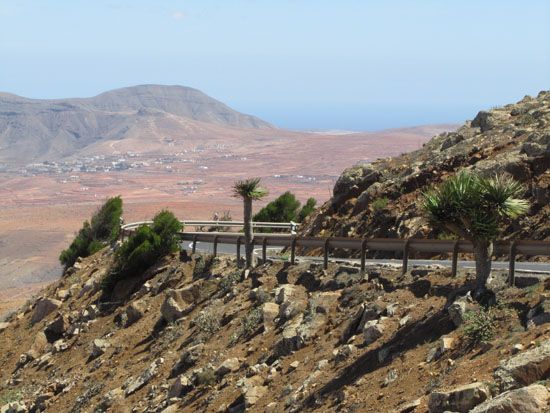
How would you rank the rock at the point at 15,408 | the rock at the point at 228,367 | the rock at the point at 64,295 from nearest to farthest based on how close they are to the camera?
the rock at the point at 228,367
the rock at the point at 15,408
the rock at the point at 64,295

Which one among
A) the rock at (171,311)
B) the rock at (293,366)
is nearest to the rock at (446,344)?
the rock at (293,366)

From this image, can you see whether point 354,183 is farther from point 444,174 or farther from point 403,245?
point 403,245

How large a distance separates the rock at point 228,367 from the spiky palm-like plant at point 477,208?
4.94 metres

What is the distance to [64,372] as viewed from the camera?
24.3 metres

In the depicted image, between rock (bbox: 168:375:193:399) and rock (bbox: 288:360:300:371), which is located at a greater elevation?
rock (bbox: 288:360:300:371)

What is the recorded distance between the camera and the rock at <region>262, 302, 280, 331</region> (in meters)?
19.9

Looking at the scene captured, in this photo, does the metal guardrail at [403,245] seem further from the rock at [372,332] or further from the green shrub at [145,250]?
the rock at [372,332]

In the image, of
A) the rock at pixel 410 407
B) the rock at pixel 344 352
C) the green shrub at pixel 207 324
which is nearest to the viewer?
the rock at pixel 410 407

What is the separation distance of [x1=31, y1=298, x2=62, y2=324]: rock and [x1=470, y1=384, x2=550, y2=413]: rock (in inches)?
895

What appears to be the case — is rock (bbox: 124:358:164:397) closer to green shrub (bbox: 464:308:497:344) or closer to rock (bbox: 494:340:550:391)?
green shrub (bbox: 464:308:497:344)

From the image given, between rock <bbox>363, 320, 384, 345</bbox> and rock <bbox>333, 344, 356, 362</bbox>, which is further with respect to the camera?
rock <bbox>363, 320, 384, 345</bbox>

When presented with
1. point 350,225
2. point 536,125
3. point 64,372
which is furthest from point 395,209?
point 64,372

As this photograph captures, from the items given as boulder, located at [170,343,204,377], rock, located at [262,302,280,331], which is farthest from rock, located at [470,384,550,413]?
boulder, located at [170,343,204,377]

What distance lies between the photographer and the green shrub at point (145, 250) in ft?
96.1
